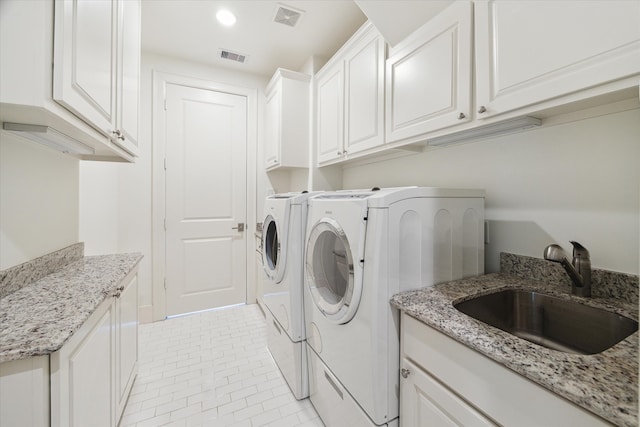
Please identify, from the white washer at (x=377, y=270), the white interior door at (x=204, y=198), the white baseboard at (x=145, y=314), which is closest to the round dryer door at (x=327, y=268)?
the white washer at (x=377, y=270)

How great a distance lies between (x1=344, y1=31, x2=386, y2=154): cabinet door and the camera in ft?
5.54

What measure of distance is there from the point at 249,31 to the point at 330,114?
1012mm

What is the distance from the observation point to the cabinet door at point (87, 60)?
2.62 ft

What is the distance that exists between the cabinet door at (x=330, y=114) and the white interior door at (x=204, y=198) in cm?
109

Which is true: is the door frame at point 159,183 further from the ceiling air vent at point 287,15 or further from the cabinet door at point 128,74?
the ceiling air vent at point 287,15

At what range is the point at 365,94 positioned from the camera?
1815mm

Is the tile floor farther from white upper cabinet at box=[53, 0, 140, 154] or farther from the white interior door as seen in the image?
white upper cabinet at box=[53, 0, 140, 154]

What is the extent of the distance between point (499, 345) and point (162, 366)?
2221 millimetres

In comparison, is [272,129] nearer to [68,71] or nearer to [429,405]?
[68,71]

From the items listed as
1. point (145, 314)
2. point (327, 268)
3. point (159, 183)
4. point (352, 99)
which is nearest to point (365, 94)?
point (352, 99)

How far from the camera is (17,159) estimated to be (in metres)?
1.17

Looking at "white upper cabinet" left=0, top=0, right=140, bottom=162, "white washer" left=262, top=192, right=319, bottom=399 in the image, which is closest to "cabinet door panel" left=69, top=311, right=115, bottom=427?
"white upper cabinet" left=0, top=0, right=140, bottom=162

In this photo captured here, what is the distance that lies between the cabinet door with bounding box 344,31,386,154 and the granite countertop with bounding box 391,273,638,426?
109 cm

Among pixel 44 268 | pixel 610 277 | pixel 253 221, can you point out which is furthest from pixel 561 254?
pixel 253 221
